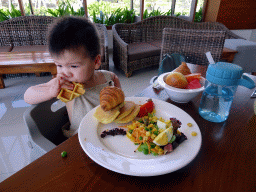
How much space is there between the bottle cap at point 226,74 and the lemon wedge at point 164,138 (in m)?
0.28

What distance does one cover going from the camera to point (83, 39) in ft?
2.75

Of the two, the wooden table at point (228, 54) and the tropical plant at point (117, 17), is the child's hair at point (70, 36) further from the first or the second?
the tropical plant at point (117, 17)

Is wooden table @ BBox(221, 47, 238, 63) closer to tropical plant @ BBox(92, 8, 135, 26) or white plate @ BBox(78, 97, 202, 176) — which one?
tropical plant @ BBox(92, 8, 135, 26)

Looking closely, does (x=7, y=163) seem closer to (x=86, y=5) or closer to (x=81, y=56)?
(x=81, y=56)

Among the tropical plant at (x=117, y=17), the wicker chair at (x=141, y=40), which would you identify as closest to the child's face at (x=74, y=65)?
the wicker chair at (x=141, y=40)

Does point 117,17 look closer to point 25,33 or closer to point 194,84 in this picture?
point 25,33

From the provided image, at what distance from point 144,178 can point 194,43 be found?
2.08 m

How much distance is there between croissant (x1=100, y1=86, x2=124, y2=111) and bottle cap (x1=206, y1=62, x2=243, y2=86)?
37 centimetres

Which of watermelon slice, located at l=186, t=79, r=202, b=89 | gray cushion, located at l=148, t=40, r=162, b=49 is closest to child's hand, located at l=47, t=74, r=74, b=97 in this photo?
watermelon slice, located at l=186, t=79, r=202, b=89

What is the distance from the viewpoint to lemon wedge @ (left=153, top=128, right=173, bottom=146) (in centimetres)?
56

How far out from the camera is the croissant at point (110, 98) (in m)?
0.67

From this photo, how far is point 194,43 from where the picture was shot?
221 cm

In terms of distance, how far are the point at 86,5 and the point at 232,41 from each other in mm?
3434

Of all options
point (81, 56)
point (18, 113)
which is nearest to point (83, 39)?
point (81, 56)
